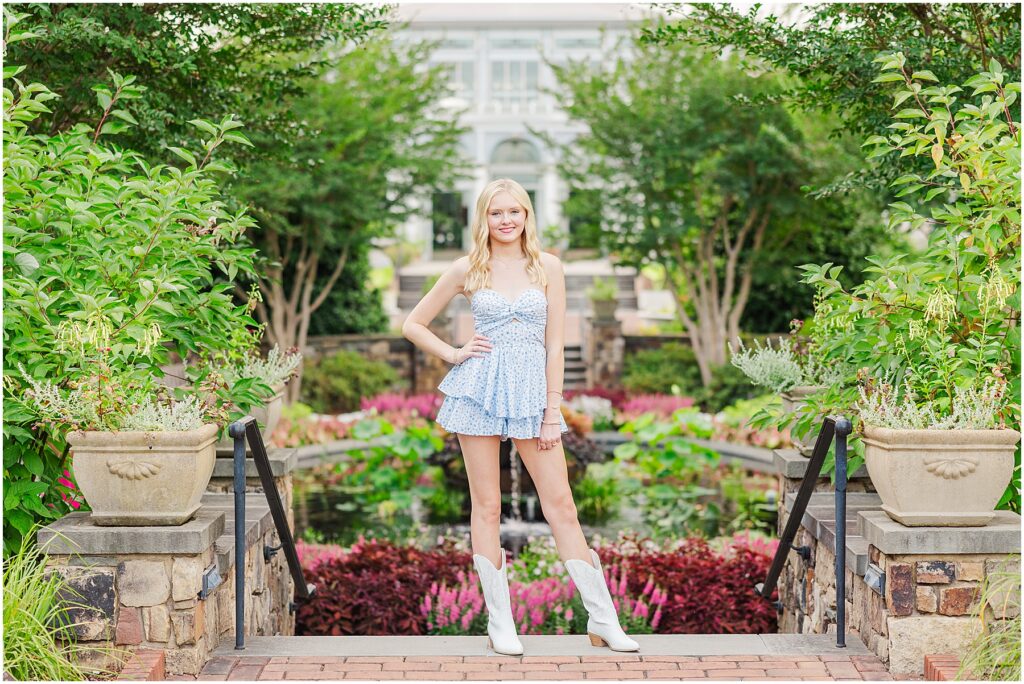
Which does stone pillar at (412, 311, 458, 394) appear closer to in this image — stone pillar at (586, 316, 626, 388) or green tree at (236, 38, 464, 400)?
green tree at (236, 38, 464, 400)

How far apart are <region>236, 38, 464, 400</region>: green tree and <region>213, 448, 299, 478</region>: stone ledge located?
22.4 feet

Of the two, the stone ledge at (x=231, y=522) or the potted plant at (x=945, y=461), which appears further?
the stone ledge at (x=231, y=522)

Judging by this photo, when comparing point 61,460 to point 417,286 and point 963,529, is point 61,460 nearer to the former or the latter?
Answer: point 963,529

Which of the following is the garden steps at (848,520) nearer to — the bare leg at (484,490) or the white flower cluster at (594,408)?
the bare leg at (484,490)

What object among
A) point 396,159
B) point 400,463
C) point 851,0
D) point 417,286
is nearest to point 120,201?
point 851,0

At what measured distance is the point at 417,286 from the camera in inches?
954

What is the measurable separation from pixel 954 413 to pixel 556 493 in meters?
1.53

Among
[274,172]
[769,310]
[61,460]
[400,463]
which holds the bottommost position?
[400,463]

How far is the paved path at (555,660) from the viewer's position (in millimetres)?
3908

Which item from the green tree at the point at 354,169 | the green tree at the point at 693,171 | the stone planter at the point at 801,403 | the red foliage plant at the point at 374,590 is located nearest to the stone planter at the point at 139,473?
the red foliage plant at the point at 374,590

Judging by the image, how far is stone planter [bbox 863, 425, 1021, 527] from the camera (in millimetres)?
3820

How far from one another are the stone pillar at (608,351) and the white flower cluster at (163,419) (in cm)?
1296

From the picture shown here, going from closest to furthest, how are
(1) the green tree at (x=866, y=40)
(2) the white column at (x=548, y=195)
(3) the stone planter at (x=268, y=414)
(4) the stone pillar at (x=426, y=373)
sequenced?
1. (3) the stone planter at (x=268, y=414)
2. (1) the green tree at (x=866, y=40)
3. (4) the stone pillar at (x=426, y=373)
4. (2) the white column at (x=548, y=195)

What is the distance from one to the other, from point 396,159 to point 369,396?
11.1 feet
